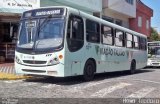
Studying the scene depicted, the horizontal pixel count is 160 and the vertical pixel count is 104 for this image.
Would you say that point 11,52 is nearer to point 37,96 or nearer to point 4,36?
point 4,36

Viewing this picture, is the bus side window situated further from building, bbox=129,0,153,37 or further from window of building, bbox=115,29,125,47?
building, bbox=129,0,153,37

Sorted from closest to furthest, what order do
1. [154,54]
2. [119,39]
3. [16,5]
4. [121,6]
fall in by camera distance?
[119,39], [16,5], [154,54], [121,6]

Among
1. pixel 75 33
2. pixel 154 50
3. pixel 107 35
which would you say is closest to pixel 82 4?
pixel 154 50

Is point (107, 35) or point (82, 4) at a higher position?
point (82, 4)

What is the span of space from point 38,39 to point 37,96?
10.7 feet

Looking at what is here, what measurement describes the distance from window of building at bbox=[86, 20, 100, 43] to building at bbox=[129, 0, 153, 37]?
25.3m

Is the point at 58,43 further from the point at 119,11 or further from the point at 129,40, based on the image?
the point at 119,11

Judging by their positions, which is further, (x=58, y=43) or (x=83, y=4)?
(x=83, y=4)

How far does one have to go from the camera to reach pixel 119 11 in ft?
111

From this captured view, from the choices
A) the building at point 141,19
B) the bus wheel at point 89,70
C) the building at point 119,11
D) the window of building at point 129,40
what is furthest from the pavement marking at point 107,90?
the building at point 141,19

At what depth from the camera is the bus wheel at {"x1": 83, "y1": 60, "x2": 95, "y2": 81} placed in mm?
13770

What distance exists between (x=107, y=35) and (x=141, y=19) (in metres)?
27.7

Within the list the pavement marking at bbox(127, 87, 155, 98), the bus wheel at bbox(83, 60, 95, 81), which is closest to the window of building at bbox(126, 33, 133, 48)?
the bus wheel at bbox(83, 60, 95, 81)

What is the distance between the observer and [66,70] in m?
12.2
